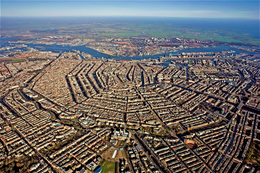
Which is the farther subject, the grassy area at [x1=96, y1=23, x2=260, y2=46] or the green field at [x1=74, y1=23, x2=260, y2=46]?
the grassy area at [x1=96, y1=23, x2=260, y2=46]

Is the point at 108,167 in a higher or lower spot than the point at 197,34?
lower

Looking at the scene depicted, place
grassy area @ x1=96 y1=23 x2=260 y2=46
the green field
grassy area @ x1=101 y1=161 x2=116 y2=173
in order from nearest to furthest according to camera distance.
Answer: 1. grassy area @ x1=101 y1=161 x2=116 y2=173
2. the green field
3. grassy area @ x1=96 y1=23 x2=260 y2=46

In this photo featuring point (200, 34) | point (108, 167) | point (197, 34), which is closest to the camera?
point (108, 167)

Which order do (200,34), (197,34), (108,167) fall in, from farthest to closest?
(200,34) → (197,34) → (108,167)

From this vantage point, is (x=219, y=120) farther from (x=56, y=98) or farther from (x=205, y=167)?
(x=56, y=98)

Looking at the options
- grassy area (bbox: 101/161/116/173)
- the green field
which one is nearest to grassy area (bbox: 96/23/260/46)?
the green field

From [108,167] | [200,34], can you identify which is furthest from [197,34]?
[108,167]

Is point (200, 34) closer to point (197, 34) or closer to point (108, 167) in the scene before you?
point (197, 34)

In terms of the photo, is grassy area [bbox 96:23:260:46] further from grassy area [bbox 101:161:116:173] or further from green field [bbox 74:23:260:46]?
grassy area [bbox 101:161:116:173]

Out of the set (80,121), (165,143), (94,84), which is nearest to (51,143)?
(80,121)
